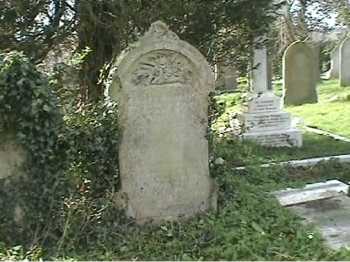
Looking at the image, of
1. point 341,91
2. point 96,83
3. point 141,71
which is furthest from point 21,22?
point 341,91

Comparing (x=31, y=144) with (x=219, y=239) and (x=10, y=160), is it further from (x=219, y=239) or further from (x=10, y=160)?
(x=219, y=239)

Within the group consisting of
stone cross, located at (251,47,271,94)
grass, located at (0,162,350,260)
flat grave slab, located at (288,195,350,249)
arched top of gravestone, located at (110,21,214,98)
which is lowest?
flat grave slab, located at (288,195,350,249)

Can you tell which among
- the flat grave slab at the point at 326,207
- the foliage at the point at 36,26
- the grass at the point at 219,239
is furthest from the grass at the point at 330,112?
the foliage at the point at 36,26

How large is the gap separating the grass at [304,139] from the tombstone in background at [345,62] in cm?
357

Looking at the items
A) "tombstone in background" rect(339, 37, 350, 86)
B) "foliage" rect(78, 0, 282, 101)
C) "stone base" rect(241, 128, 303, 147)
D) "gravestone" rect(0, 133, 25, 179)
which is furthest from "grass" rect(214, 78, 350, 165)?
"tombstone in background" rect(339, 37, 350, 86)

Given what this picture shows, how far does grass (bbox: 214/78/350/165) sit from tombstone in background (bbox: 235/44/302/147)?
0.24m

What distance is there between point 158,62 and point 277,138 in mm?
4611

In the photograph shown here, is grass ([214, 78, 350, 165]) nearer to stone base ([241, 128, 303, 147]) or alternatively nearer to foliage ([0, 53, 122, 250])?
stone base ([241, 128, 303, 147])

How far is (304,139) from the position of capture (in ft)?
32.6

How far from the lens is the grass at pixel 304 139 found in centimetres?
741

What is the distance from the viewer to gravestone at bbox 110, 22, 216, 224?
4918mm

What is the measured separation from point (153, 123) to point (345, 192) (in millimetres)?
2402

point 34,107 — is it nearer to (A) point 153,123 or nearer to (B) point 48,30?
(A) point 153,123

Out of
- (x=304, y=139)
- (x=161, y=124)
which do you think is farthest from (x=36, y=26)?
(x=304, y=139)
